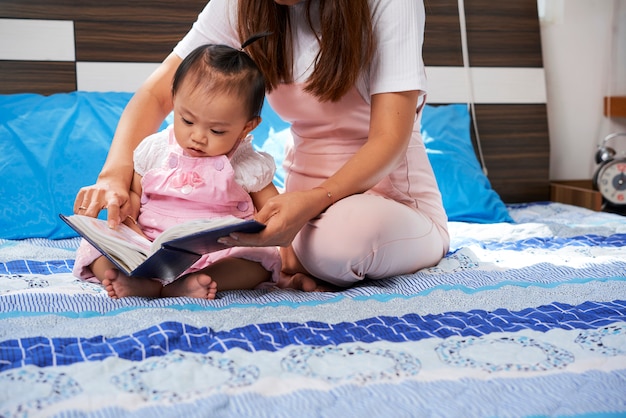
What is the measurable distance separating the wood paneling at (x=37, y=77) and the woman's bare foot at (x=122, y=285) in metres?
1.34

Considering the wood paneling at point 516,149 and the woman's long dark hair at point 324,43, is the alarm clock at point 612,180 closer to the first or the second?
the wood paneling at point 516,149

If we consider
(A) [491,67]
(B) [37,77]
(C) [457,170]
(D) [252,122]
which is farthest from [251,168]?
(A) [491,67]

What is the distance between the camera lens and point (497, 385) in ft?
2.86

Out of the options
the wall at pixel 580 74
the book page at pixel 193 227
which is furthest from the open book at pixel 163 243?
the wall at pixel 580 74

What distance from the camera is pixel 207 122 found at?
4.30 feet

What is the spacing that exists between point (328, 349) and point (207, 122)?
0.53 meters

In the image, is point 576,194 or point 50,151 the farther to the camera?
point 576,194

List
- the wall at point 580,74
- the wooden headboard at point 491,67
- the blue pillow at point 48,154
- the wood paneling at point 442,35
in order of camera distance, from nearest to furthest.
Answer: the blue pillow at point 48,154 < the wooden headboard at point 491,67 < the wood paneling at point 442,35 < the wall at point 580,74

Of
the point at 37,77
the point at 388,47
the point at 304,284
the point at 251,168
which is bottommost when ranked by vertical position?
the point at 304,284

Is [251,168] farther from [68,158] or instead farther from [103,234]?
[68,158]

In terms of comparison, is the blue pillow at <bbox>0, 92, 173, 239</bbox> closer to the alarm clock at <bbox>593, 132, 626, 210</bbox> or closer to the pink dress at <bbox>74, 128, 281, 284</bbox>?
the pink dress at <bbox>74, 128, 281, 284</bbox>

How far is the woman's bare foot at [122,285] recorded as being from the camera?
47.8 inches

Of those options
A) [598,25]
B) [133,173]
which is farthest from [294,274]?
[598,25]

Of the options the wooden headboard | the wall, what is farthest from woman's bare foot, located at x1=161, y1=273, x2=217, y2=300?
the wall
